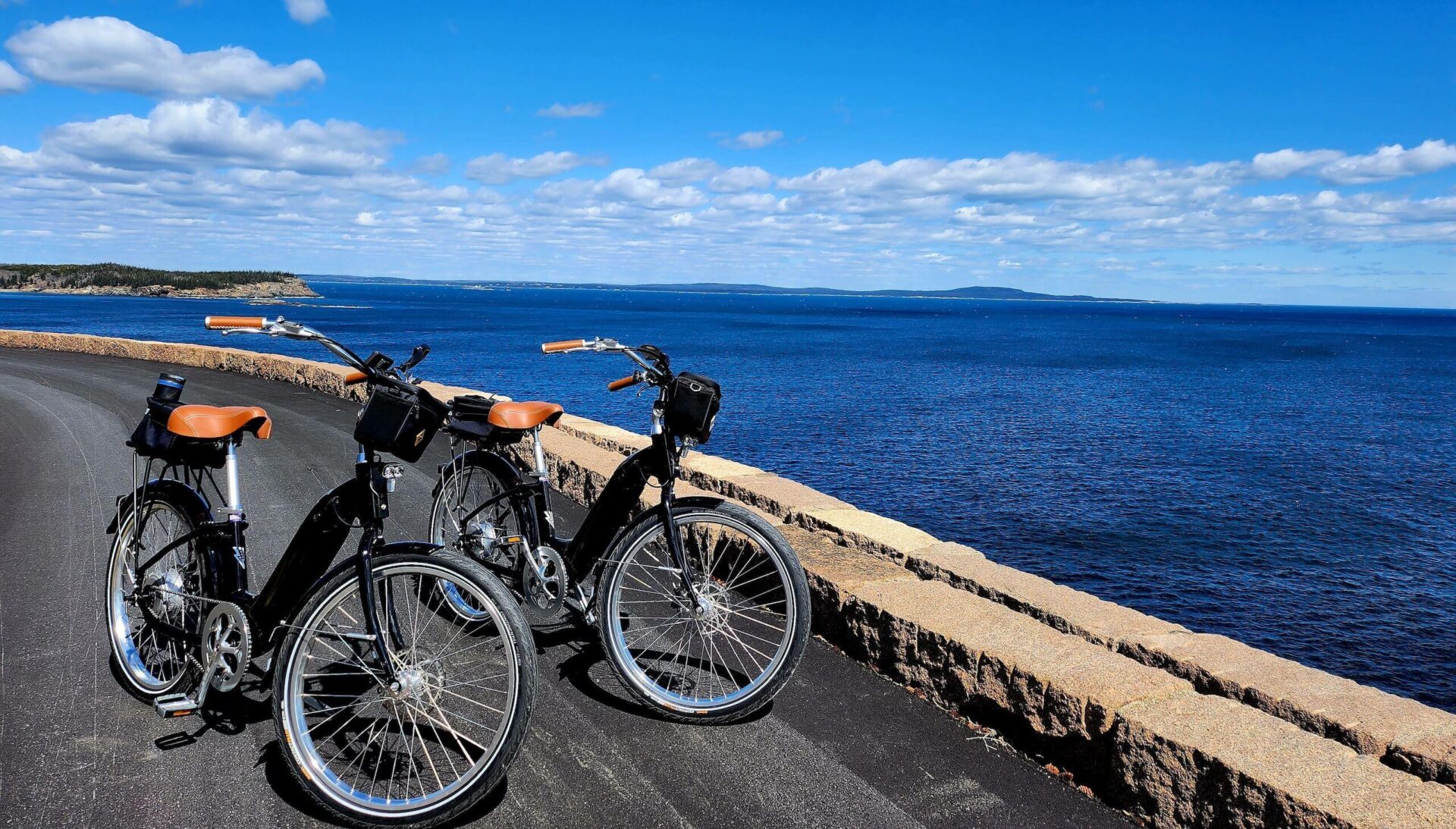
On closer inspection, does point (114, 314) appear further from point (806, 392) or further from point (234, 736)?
point (234, 736)

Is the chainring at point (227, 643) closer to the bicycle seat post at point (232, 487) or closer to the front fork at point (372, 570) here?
the bicycle seat post at point (232, 487)

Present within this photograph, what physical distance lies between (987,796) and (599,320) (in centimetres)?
12552

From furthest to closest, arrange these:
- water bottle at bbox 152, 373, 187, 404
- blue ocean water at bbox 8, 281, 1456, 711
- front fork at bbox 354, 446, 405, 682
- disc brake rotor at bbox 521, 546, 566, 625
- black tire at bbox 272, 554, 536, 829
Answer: blue ocean water at bbox 8, 281, 1456, 711 < disc brake rotor at bbox 521, 546, 566, 625 < water bottle at bbox 152, 373, 187, 404 < front fork at bbox 354, 446, 405, 682 < black tire at bbox 272, 554, 536, 829

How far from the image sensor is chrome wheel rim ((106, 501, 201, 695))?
12.4ft

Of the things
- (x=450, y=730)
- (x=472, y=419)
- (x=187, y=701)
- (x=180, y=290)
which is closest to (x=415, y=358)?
(x=472, y=419)

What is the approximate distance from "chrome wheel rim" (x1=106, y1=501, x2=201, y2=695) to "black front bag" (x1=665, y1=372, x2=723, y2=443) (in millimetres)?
2000

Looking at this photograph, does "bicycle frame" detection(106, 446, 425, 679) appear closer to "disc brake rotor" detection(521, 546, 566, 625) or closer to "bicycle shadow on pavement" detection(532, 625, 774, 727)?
"disc brake rotor" detection(521, 546, 566, 625)

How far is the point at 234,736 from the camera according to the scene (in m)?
3.60

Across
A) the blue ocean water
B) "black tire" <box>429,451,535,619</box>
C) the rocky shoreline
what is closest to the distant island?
the rocky shoreline

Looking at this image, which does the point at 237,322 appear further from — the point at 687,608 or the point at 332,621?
the point at 687,608

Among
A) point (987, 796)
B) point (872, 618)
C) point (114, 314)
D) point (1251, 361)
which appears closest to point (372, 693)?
point (872, 618)

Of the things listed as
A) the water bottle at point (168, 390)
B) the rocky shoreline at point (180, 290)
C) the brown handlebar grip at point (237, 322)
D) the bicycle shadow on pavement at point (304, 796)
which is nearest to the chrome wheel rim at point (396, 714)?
the bicycle shadow on pavement at point (304, 796)

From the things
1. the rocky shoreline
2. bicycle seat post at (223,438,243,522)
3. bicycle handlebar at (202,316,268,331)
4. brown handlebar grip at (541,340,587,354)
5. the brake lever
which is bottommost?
the rocky shoreline

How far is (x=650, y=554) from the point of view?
4117mm
